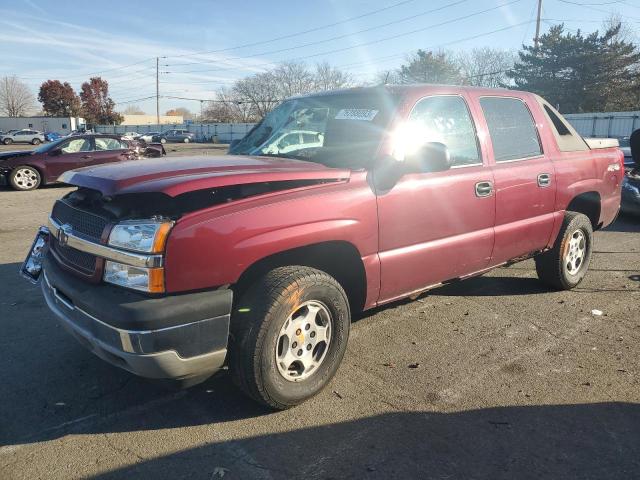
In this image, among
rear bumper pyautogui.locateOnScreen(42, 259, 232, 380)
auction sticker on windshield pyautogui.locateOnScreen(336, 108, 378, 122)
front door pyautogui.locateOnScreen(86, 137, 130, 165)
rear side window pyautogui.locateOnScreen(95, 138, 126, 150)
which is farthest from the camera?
rear side window pyautogui.locateOnScreen(95, 138, 126, 150)

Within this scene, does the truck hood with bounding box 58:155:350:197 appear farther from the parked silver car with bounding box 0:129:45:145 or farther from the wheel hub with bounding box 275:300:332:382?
the parked silver car with bounding box 0:129:45:145

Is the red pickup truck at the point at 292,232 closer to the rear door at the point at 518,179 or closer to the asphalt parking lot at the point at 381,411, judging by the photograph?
the rear door at the point at 518,179

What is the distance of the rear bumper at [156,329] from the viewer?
2535 mm

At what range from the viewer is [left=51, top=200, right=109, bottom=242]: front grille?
115 inches

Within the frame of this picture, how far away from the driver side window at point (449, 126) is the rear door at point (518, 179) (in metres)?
0.24

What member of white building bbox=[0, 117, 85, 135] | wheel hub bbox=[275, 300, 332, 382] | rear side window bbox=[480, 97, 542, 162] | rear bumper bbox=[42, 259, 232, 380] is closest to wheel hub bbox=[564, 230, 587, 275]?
rear side window bbox=[480, 97, 542, 162]

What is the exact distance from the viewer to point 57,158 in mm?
14344

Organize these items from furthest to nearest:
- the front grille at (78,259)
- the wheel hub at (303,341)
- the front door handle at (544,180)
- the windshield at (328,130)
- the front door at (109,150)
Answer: the front door at (109,150) → the front door handle at (544,180) → the windshield at (328,130) → the wheel hub at (303,341) → the front grille at (78,259)

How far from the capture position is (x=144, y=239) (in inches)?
103

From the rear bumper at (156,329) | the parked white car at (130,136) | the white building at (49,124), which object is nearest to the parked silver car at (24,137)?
the parked white car at (130,136)

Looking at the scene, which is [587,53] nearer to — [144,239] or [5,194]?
[5,194]

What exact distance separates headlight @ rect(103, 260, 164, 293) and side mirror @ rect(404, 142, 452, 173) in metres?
1.82

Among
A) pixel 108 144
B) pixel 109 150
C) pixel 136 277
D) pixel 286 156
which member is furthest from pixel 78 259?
pixel 108 144

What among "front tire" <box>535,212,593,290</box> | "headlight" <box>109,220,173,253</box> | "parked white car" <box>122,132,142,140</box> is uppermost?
"parked white car" <box>122,132,142,140</box>
